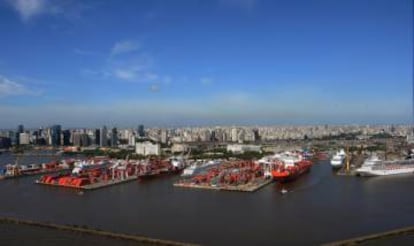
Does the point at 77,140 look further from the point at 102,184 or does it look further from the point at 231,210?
the point at 231,210

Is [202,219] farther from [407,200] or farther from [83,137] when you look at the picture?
[83,137]

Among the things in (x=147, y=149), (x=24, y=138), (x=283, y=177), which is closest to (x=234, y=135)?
(x=24, y=138)

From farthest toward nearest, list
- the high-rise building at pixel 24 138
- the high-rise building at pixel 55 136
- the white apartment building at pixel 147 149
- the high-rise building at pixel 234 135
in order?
the high-rise building at pixel 234 135
the high-rise building at pixel 24 138
the high-rise building at pixel 55 136
the white apartment building at pixel 147 149

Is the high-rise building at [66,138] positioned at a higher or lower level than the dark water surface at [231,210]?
higher

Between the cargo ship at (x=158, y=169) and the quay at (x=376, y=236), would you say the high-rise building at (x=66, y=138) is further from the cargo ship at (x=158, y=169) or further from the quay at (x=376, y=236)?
the quay at (x=376, y=236)

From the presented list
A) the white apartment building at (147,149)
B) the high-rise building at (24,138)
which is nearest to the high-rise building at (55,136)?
the high-rise building at (24,138)
